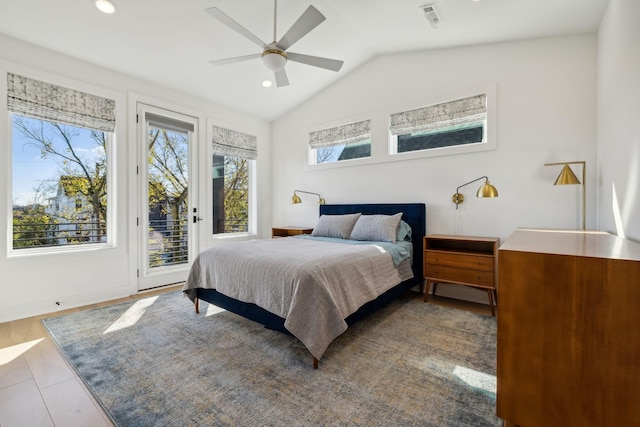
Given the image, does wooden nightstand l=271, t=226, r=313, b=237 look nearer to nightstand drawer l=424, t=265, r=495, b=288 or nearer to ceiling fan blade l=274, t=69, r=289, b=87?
nightstand drawer l=424, t=265, r=495, b=288

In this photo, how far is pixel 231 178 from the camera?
4949 mm

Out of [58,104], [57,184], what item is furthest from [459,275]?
[58,104]

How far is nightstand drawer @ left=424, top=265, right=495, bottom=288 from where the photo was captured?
2.91 m

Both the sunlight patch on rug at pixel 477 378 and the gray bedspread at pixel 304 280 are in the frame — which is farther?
the gray bedspread at pixel 304 280

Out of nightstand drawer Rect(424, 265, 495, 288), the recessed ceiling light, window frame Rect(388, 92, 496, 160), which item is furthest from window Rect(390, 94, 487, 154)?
the recessed ceiling light

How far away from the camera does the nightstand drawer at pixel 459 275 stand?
9.56 feet

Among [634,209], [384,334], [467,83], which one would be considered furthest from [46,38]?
[634,209]

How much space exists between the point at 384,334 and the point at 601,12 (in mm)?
3414

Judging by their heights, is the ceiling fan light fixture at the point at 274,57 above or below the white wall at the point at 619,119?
above

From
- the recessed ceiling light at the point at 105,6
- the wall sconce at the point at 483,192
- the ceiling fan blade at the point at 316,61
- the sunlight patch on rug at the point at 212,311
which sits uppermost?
the recessed ceiling light at the point at 105,6

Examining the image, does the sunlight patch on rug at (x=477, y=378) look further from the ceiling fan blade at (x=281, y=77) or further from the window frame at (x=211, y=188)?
the window frame at (x=211, y=188)

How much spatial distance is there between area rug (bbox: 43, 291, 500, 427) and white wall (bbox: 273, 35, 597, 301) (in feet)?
4.22

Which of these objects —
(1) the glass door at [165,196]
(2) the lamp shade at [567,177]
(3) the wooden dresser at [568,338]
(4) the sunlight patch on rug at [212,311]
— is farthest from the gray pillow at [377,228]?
(1) the glass door at [165,196]

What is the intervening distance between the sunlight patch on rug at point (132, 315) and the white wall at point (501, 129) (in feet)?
9.82
